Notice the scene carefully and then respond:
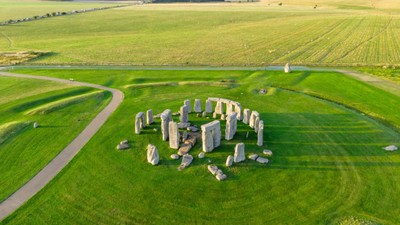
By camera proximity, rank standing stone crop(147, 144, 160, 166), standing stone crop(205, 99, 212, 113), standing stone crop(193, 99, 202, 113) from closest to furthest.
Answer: standing stone crop(147, 144, 160, 166), standing stone crop(205, 99, 212, 113), standing stone crop(193, 99, 202, 113)

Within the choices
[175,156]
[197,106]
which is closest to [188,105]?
[197,106]

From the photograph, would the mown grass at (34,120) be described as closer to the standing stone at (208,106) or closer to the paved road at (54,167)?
the paved road at (54,167)

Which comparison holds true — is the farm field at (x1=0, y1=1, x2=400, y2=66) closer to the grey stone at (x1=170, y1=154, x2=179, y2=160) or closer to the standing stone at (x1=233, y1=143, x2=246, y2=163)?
the grey stone at (x1=170, y1=154, x2=179, y2=160)

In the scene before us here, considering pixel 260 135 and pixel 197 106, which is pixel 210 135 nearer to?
pixel 260 135

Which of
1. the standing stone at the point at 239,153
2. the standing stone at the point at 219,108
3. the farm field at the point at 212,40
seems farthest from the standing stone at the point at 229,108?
the farm field at the point at 212,40

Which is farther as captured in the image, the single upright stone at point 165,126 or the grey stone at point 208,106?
the grey stone at point 208,106

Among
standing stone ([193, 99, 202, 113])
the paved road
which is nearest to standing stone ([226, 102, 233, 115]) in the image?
standing stone ([193, 99, 202, 113])
